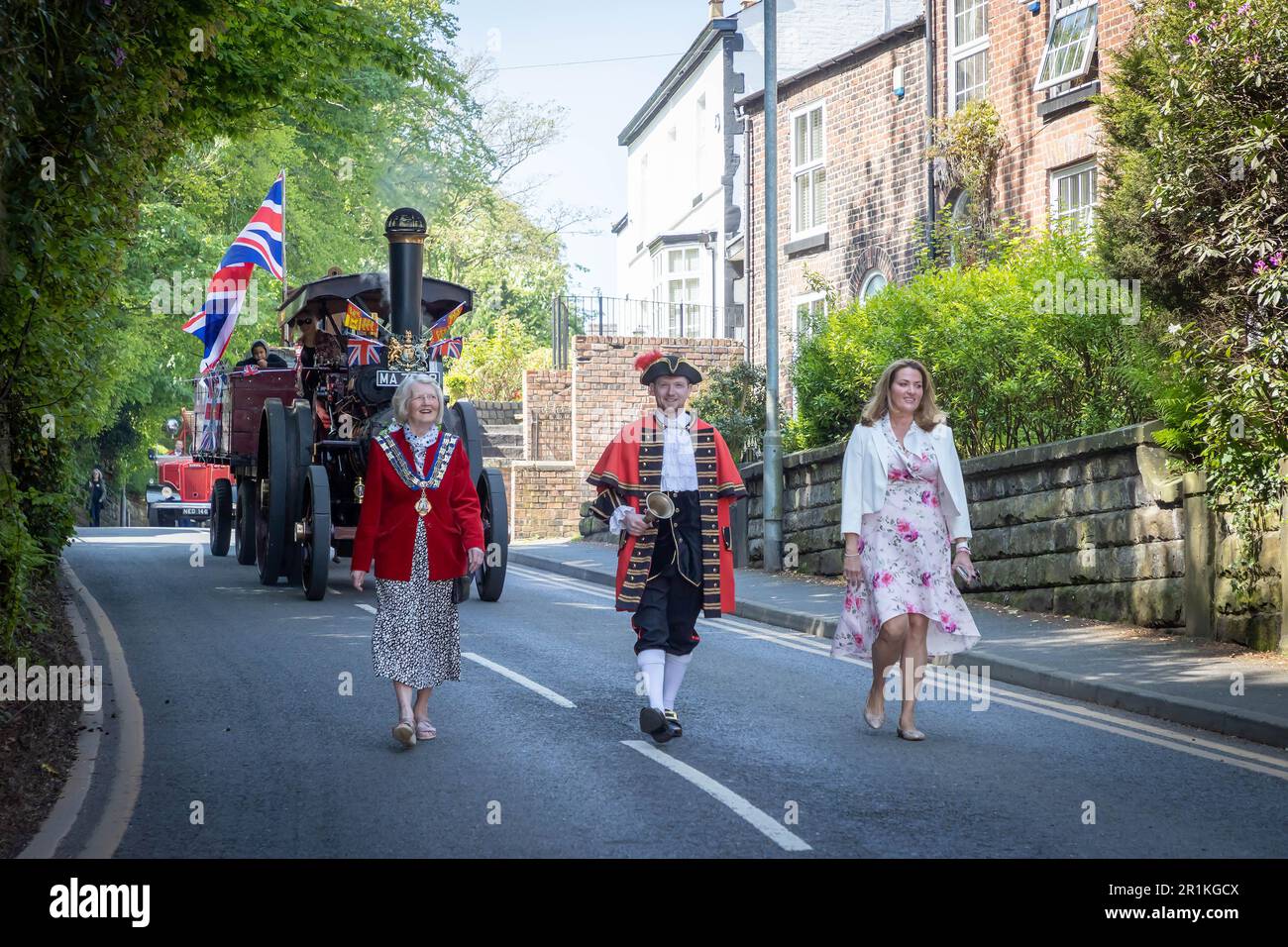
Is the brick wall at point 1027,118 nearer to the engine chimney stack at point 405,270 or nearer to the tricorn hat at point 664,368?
the engine chimney stack at point 405,270

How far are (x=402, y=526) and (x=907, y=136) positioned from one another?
16.6 meters

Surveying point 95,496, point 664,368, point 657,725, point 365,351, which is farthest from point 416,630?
point 95,496

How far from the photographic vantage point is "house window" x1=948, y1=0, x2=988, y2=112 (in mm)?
21812

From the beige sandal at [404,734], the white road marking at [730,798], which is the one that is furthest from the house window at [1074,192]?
the beige sandal at [404,734]

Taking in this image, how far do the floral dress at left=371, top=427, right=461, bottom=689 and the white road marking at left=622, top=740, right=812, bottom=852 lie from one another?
1.11 meters

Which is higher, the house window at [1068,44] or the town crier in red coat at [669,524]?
the house window at [1068,44]

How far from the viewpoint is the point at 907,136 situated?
23.2m

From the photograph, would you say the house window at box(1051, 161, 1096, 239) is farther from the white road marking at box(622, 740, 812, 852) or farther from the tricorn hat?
the white road marking at box(622, 740, 812, 852)

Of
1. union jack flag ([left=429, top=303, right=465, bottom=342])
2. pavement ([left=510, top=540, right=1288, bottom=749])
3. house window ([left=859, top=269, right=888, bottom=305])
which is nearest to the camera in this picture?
pavement ([left=510, top=540, right=1288, bottom=749])

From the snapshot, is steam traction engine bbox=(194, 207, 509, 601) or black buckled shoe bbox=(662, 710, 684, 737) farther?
steam traction engine bbox=(194, 207, 509, 601)

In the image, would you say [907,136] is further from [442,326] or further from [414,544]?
[414,544]

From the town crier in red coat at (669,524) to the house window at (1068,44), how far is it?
12659 millimetres

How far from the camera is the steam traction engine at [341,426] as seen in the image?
14859 mm

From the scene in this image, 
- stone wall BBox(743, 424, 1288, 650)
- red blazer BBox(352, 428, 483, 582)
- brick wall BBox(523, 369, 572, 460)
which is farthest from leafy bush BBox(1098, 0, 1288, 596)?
Answer: brick wall BBox(523, 369, 572, 460)
